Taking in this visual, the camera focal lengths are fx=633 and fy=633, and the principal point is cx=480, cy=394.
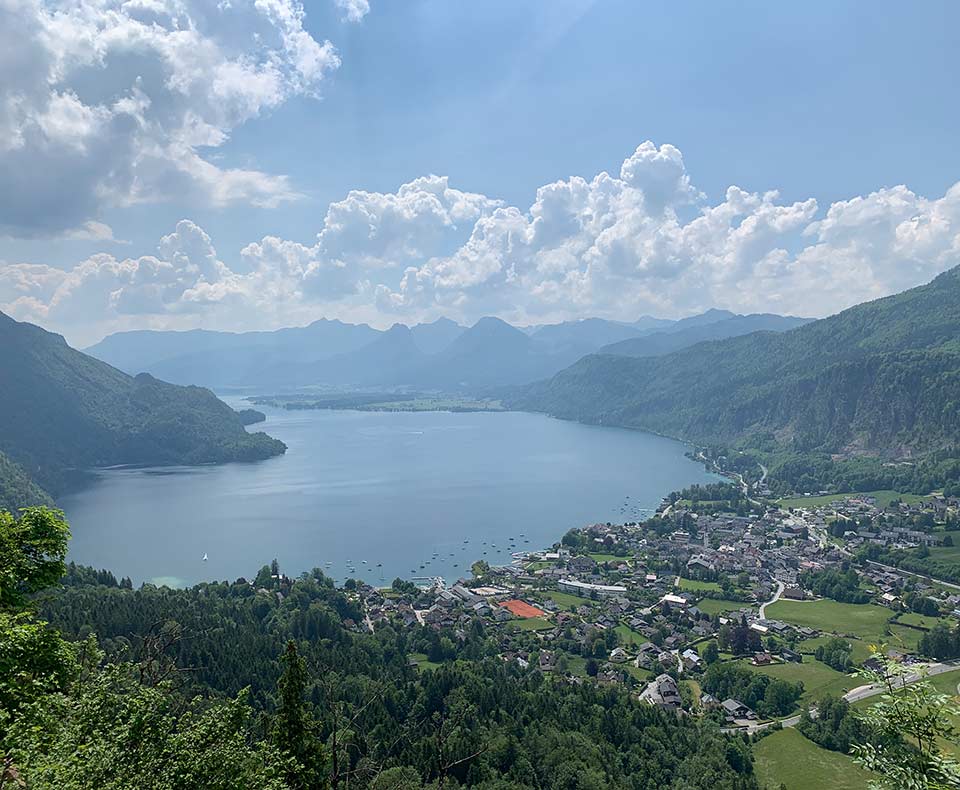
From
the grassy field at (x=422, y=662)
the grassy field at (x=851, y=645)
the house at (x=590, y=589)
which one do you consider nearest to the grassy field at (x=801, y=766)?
the grassy field at (x=851, y=645)

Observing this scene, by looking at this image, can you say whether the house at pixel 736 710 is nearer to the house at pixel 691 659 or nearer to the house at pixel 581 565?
the house at pixel 691 659

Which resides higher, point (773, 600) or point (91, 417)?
point (91, 417)

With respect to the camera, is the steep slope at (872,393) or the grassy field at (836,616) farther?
the steep slope at (872,393)

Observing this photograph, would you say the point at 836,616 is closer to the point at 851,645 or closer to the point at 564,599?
the point at 851,645

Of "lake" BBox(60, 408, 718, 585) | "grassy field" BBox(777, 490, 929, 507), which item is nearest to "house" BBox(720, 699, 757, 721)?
"lake" BBox(60, 408, 718, 585)

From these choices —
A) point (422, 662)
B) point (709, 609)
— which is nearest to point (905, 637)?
point (709, 609)

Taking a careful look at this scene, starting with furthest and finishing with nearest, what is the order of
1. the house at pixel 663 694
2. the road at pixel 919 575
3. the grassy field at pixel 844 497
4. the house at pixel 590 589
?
the grassy field at pixel 844 497, the road at pixel 919 575, the house at pixel 590 589, the house at pixel 663 694
